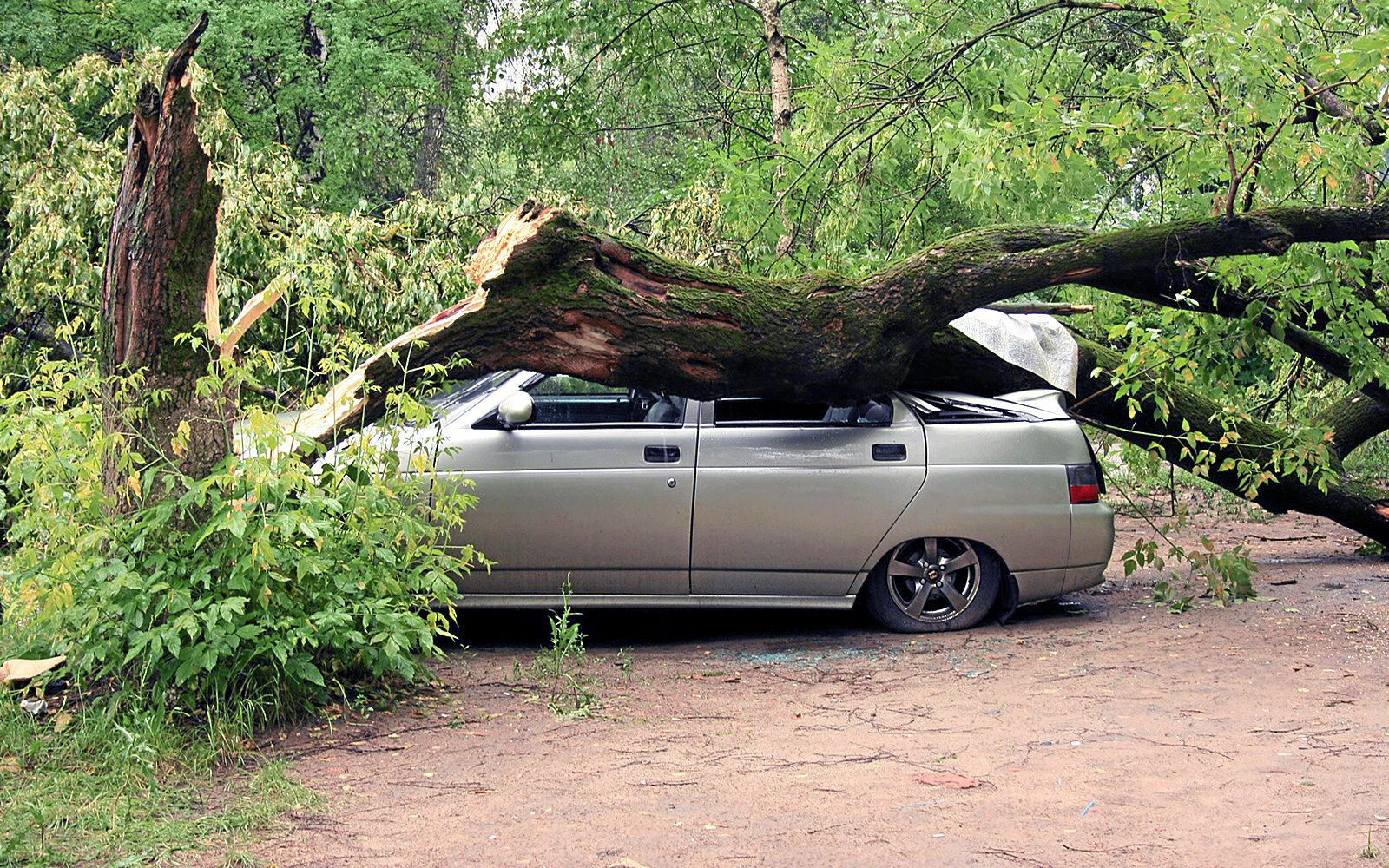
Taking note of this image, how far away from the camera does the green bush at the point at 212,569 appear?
468 centimetres

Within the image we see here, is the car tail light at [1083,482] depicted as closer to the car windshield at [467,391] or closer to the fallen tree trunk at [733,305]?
the fallen tree trunk at [733,305]

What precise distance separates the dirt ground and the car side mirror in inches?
49.3

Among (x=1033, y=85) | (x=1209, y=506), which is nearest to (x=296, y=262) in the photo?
(x=1033, y=85)

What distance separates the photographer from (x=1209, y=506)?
13008mm

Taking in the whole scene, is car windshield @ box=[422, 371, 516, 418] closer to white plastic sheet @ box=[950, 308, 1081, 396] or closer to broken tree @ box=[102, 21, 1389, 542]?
broken tree @ box=[102, 21, 1389, 542]

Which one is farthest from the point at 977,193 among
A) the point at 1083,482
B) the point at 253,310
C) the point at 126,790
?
the point at 126,790

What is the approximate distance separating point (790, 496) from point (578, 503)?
3.77 feet

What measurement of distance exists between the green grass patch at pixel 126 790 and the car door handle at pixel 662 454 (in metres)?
2.74

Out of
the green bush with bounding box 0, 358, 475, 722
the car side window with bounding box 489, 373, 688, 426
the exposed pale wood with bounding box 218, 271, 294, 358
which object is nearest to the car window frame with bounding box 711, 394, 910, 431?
the car side window with bounding box 489, 373, 688, 426

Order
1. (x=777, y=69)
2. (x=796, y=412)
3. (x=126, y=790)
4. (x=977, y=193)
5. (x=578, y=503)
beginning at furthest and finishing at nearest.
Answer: (x=777, y=69) → (x=977, y=193) → (x=796, y=412) → (x=578, y=503) → (x=126, y=790)

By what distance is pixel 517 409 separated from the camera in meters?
6.56

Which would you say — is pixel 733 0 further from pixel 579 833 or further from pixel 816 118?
pixel 579 833

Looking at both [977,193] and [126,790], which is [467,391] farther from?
[977,193]

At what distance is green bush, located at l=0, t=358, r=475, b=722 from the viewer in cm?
468
